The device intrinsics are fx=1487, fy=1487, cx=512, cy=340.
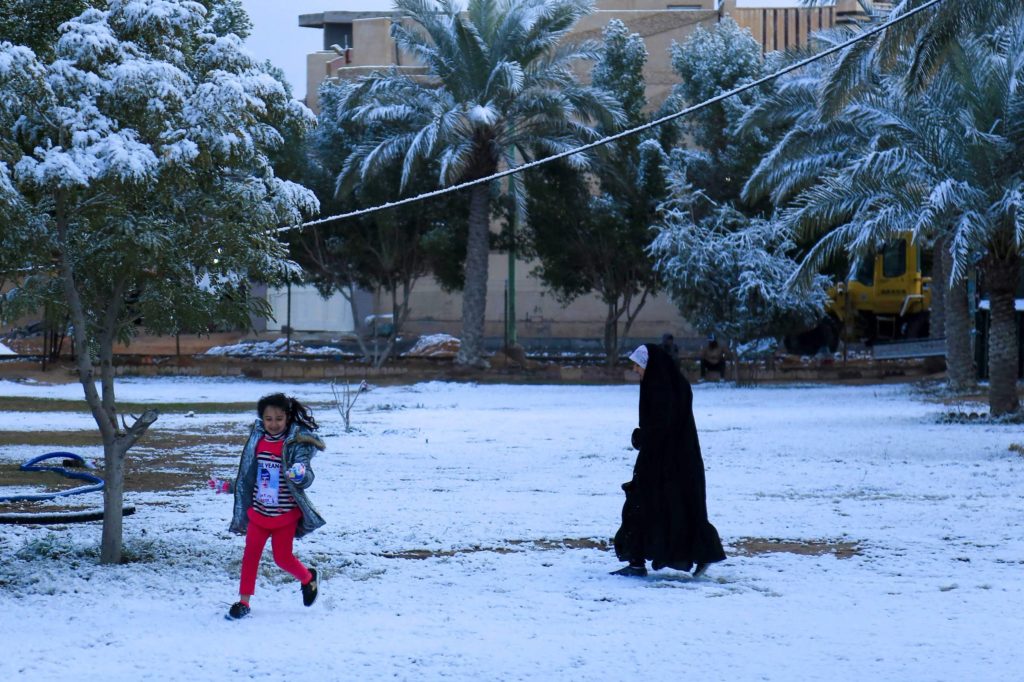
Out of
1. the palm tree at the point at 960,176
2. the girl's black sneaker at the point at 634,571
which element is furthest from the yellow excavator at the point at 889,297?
the girl's black sneaker at the point at 634,571

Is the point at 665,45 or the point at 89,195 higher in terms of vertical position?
the point at 665,45

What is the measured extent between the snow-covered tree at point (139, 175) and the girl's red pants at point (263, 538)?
1.51 meters

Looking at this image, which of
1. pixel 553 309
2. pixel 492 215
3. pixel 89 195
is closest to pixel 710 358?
pixel 492 215

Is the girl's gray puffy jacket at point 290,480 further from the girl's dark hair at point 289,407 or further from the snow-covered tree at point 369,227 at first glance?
the snow-covered tree at point 369,227

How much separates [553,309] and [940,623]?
41.3 meters

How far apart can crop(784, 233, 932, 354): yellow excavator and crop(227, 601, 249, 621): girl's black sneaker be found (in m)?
33.0

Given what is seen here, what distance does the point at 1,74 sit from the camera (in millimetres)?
8109

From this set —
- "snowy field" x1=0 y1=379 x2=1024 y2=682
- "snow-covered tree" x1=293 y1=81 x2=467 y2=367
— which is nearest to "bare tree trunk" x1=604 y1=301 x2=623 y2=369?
"snow-covered tree" x1=293 y1=81 x2=467 y2=367

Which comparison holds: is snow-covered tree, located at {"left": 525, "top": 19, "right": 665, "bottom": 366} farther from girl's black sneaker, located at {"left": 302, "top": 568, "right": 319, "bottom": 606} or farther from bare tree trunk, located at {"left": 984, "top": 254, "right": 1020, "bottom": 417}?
girl's black sneaker, located at {"left": 302, "top": 568, "right": 319, "bottom": 606}

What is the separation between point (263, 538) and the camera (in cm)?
774

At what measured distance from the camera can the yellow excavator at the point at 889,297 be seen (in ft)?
131

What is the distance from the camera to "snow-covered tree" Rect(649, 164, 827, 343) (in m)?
32.7

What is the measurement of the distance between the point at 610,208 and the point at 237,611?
29692 millimetres

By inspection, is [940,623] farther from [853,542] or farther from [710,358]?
[710,358]
